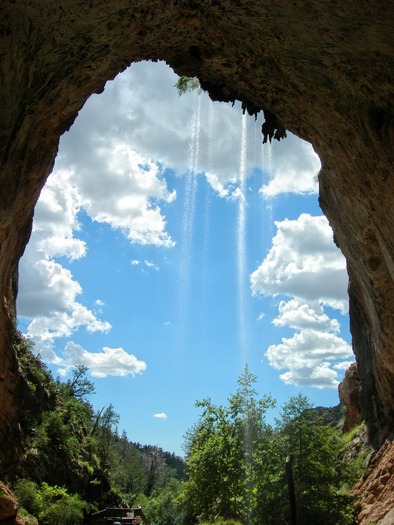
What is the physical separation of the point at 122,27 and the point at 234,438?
18980 millimetres

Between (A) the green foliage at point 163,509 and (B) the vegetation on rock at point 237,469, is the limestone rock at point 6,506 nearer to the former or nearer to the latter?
(B) the vegetation on rock at point 237,469

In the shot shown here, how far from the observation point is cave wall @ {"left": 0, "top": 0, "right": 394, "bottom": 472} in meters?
9.73

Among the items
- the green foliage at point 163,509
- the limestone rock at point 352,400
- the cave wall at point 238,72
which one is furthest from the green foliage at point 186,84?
the green foliage at point 163,509

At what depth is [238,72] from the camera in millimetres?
13523

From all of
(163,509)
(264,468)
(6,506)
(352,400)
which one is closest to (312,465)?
(264,468)

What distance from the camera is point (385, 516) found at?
527 inches

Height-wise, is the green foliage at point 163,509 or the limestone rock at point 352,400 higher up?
the limestone rock at point 352,400

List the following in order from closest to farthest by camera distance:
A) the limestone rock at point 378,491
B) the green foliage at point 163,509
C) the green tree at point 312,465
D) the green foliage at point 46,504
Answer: the limestone rock at point 378,491, the green tree at point 312,465, the green foliage at point 46,504, the green foliage at point 163,509

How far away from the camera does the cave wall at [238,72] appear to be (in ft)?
31.9

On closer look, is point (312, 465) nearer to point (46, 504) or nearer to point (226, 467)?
point (226, 467)

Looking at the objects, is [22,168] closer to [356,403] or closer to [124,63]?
[124,63]

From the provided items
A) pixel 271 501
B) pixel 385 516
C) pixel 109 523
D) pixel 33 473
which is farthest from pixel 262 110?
pixel 109 523

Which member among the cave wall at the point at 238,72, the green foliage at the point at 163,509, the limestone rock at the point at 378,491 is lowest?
the green foliage at the point at 163,509

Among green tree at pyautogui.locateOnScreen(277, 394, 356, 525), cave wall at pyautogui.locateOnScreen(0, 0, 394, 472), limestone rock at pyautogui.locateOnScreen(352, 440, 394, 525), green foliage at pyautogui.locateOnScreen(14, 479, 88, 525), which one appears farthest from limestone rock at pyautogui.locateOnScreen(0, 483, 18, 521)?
limestone rock at pyautogui.locateOnScreen(352, 440, 394, 525)
